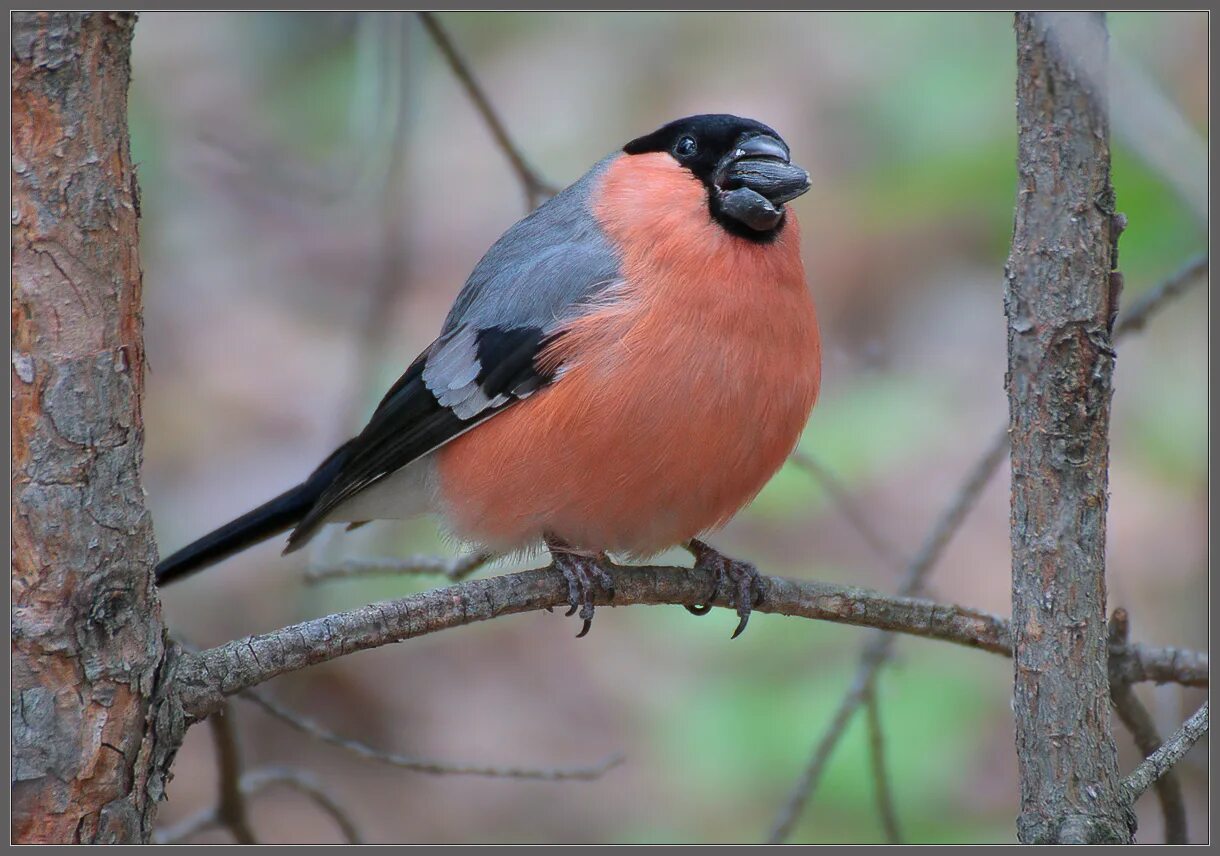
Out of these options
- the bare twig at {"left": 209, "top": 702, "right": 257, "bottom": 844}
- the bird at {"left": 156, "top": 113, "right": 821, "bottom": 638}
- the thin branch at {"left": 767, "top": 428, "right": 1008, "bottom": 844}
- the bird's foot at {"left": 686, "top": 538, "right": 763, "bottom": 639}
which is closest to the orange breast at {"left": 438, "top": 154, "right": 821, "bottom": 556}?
the bird at {"left": 156, "top": 113, "right": 821, "bottom": 638}

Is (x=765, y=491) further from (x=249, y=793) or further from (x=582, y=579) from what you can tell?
(x=249, y=793)

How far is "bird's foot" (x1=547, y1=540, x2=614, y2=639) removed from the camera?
327cm

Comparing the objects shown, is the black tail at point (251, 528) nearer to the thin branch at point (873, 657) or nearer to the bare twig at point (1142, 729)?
the thin branch at point (873, 657)

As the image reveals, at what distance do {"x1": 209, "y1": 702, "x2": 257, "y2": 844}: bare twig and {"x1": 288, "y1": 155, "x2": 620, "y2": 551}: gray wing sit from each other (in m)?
0.74

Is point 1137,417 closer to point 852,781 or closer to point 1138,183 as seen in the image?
point 1138,183

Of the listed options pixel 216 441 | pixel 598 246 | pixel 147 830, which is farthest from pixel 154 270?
pixel 147 830

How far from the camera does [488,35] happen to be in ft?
26.0

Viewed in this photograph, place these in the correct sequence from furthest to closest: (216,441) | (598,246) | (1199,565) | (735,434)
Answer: (216,441), (1199,565), (598,246), (735,434)

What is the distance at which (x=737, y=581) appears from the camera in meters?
3.48

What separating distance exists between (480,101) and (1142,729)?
2585 millimetres

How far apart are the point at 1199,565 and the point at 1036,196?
13.4 ft

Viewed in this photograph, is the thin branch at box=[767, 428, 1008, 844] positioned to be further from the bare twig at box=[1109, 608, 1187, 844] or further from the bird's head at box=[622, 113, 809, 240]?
the bird's head at box=[622, 113, 809, 240]

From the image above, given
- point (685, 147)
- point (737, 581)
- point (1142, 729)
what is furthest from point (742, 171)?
point (1142, 729)

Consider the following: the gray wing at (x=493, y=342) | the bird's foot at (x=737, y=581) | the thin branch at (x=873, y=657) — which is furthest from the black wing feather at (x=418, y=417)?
the thin branch at (x=873, y=657)
